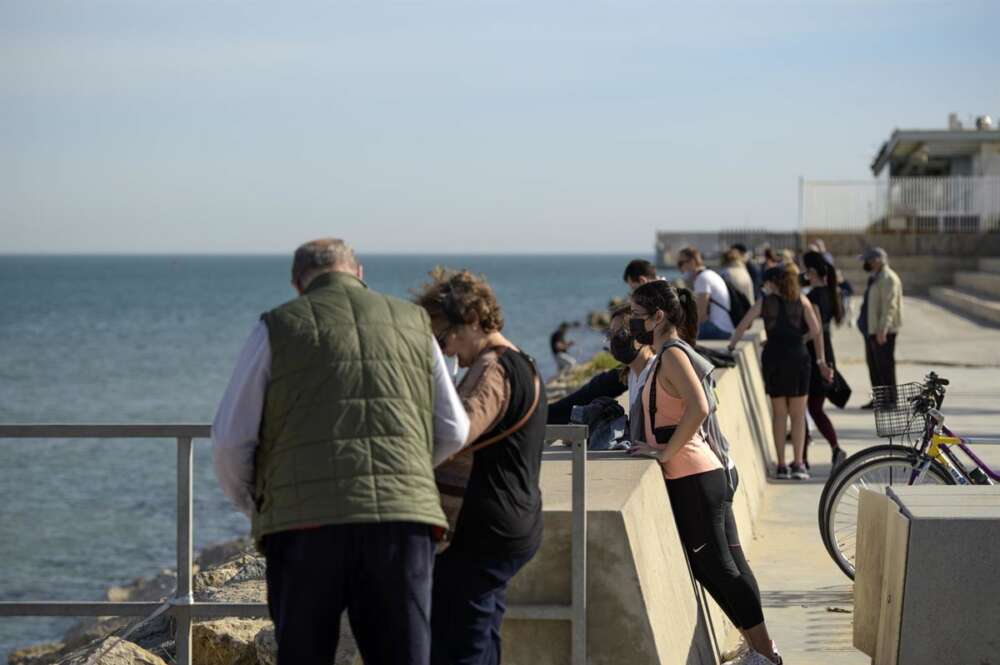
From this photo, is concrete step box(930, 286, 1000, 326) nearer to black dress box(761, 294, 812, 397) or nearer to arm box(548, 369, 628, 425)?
black dress box(761, 294, 812, 397)

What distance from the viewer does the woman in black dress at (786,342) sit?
36.5 feet

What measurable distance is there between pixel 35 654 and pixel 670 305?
1119 cm

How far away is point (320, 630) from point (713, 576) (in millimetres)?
2469

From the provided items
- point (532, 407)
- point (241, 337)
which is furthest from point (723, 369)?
point (241, 337)

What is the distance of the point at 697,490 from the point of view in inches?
235

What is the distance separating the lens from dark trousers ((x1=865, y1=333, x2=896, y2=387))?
14.5 metres

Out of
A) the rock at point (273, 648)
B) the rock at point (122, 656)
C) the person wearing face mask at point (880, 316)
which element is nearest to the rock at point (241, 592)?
the rock at point (122, 656)

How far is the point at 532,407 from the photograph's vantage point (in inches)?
175

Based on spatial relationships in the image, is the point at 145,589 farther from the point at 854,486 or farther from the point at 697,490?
the point at 697,490

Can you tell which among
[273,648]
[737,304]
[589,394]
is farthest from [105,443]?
[273,648]

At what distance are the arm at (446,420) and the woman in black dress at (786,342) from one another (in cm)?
731

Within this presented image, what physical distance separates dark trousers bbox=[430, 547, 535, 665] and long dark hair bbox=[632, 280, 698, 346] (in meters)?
2.03

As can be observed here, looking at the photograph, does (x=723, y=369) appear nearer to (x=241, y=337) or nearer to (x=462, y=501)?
(x=462, y=501)

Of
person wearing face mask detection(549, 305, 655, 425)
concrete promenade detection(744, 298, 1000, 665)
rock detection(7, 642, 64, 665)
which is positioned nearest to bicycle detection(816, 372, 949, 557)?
concrete promenade detection(744, 298, 1000, 665)
